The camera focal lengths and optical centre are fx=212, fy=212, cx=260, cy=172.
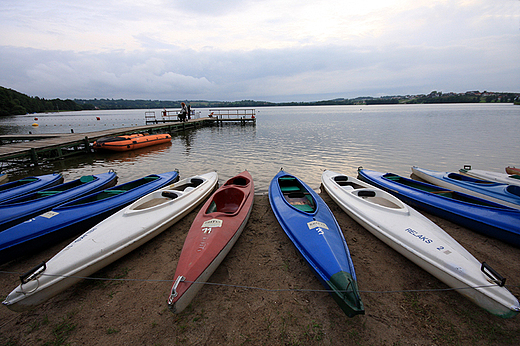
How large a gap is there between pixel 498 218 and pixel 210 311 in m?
7.09

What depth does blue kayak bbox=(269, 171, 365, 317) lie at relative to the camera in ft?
10.6

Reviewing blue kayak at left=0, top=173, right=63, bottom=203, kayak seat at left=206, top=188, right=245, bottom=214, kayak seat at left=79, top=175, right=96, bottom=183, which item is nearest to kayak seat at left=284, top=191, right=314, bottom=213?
kayak seat at left=206, top=188, right=245, bottom=214

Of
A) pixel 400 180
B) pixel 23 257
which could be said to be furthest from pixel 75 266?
pixel 400 180

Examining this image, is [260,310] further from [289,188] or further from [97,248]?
[289,188]

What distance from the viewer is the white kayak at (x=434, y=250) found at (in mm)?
3168

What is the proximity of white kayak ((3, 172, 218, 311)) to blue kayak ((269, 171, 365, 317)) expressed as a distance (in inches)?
127

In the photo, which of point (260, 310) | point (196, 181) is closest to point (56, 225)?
point (196, 181)

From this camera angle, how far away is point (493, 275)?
3.26 m

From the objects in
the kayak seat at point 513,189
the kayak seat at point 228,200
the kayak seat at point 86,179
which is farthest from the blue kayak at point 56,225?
the kayak seat at point 513,189

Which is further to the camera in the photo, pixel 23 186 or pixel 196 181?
pixel 196 181

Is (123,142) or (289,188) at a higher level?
(123,142)

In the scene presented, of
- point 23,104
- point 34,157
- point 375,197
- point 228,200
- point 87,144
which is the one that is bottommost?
point 375,197

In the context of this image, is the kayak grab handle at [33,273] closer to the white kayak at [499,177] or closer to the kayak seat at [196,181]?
the kayak seat at [196,181]

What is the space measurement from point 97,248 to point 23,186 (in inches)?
277
